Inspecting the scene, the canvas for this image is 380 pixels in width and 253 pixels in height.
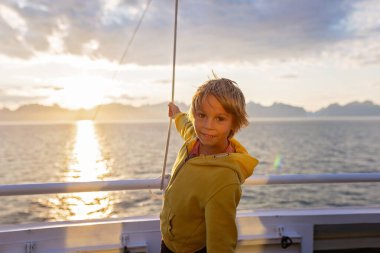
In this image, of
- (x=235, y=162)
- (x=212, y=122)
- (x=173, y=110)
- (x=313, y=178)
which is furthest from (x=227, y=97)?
(x=313, y=178)

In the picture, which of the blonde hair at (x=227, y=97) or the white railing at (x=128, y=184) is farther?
the white railing at (x=128, y=184)

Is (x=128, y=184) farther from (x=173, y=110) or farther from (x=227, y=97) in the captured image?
(x=227, y=97)

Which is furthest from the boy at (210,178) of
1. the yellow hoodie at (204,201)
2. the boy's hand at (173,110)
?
the boy's hand at (173,110)

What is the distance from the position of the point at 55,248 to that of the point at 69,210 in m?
12.9

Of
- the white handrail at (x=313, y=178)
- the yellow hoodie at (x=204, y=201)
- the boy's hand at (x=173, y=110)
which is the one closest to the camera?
the yellow hoodie at (x=204, y=201)

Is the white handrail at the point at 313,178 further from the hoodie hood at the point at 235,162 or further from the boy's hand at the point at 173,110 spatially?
the hoodie hood at the point at 235,162

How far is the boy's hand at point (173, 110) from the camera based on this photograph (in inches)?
101

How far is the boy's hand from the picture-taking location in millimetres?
2578

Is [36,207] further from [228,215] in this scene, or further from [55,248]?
[228,215]

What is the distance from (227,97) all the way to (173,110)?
100 centimetres

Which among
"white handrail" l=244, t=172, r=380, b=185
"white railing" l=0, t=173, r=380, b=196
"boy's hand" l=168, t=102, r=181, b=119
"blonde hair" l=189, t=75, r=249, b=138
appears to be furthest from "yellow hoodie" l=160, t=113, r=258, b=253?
"white handrail" l=244, t=172, r=380, b=185

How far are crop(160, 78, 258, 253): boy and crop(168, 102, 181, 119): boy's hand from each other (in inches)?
26.8

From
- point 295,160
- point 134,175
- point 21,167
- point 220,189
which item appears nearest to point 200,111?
point 220,189

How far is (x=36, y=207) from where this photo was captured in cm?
1479
